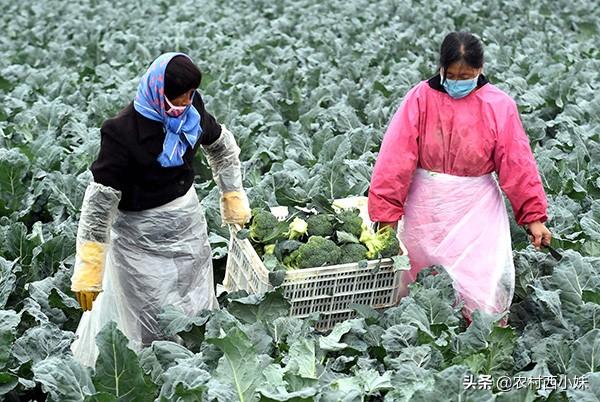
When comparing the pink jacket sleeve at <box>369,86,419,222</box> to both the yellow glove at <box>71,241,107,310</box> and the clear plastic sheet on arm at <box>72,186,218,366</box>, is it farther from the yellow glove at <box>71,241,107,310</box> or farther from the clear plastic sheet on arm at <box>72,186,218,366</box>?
the yellow glove at <box>71,241,107,310</box>

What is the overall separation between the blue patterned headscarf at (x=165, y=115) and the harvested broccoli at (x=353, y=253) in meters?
1.00

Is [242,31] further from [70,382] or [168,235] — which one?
[70,382]

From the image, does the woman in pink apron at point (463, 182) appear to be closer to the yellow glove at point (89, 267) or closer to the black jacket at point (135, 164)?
the black jacket at point (135, 164)

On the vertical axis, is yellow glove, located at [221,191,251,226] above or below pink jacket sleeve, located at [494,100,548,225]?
below

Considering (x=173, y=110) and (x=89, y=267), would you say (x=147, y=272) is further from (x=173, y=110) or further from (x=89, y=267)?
(x=173, y=110)

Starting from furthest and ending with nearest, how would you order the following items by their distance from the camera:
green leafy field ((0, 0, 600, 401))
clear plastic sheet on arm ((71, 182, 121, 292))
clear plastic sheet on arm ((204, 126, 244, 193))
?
1. clear plastic sheet on arm ((204, 126, 244, 193))
2. clear plastic sheet on arm ((71, 182, 121, 292))
3. green leafy field ((0, 0, 600, 401))

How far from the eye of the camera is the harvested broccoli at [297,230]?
15.9 feet

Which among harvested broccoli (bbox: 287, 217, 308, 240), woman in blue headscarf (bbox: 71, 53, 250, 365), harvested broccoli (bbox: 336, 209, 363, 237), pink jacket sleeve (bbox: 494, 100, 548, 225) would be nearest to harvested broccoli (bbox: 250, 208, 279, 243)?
harvested broccoli (bbox: 287, 217, 308, 240)

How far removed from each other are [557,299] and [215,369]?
1.92 metres

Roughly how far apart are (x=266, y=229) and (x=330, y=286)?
51 centimetres

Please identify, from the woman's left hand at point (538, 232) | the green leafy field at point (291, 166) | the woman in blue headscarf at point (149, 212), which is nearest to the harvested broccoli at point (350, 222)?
the green leafy field at point (291, 166)

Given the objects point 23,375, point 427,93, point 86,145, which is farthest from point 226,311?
point 86,145

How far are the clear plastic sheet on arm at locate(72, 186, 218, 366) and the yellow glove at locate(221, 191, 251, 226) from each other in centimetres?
30

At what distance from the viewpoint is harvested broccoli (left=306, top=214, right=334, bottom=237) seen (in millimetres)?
4844
